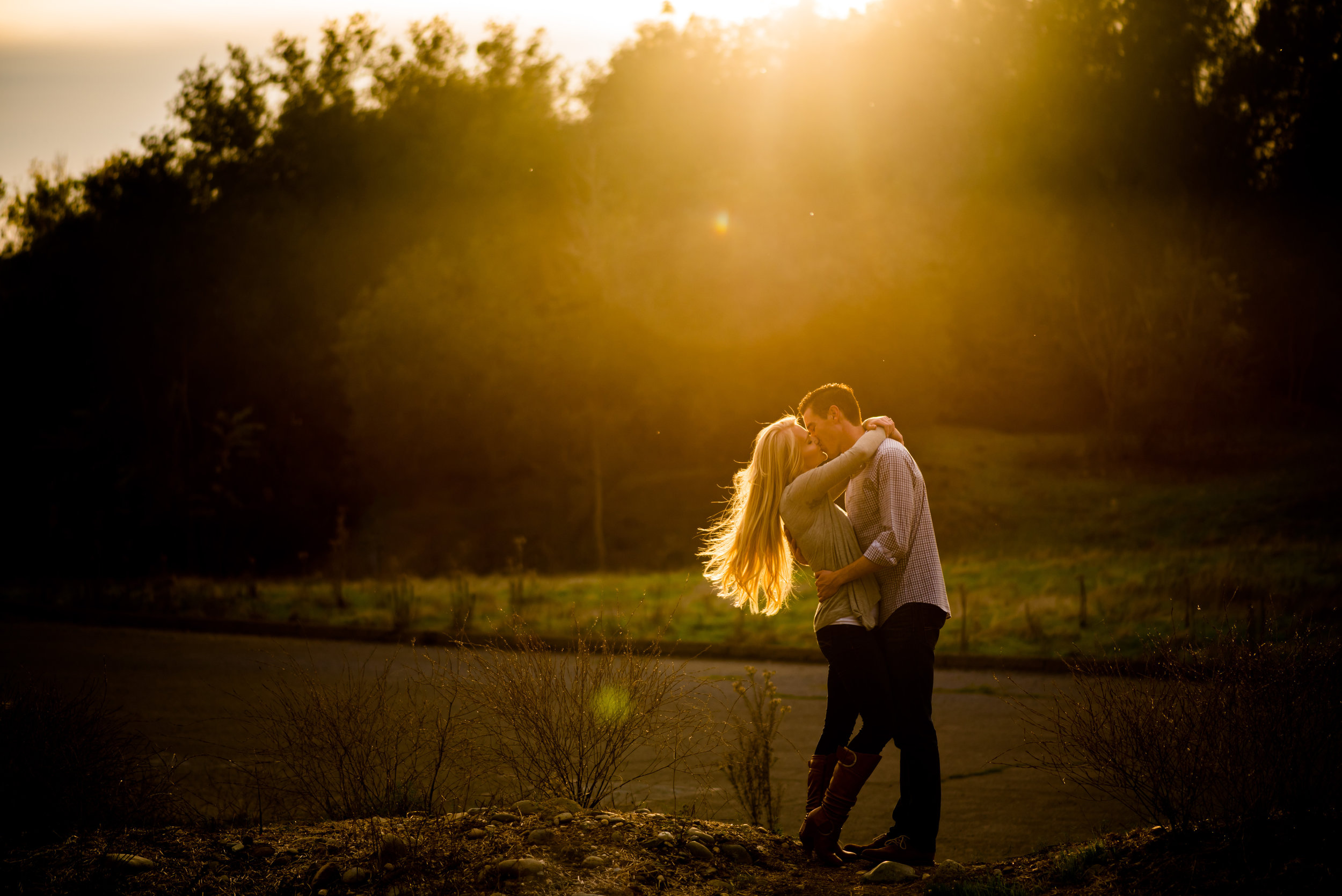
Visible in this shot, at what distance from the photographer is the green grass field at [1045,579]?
1481 centimetres

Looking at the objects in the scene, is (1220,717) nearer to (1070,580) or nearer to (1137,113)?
(1070,580)

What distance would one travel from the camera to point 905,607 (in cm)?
568

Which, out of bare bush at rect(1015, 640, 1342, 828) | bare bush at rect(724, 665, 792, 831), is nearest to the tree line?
bare bush at rect(724, 665, 792, 831)

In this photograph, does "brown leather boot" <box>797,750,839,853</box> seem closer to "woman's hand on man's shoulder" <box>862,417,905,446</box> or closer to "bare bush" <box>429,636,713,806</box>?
"bare bush" <box>429,636,713,806</box>

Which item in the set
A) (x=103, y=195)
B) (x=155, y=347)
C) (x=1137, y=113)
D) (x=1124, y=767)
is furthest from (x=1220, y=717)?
(x=103, y=195)

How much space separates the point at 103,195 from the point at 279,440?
38.0ft

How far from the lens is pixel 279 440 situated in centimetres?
4288

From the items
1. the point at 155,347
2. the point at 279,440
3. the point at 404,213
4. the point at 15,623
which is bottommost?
the point at 15,623

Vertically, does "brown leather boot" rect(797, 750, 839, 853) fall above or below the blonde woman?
below

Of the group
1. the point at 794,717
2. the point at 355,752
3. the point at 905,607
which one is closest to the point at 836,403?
the point at 905,607

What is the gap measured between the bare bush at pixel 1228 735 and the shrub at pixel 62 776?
442 centimetres

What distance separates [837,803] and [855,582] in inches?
40.6

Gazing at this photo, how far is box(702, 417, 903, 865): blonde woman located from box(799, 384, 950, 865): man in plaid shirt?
80mm

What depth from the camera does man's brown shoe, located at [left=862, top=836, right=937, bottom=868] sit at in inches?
219
